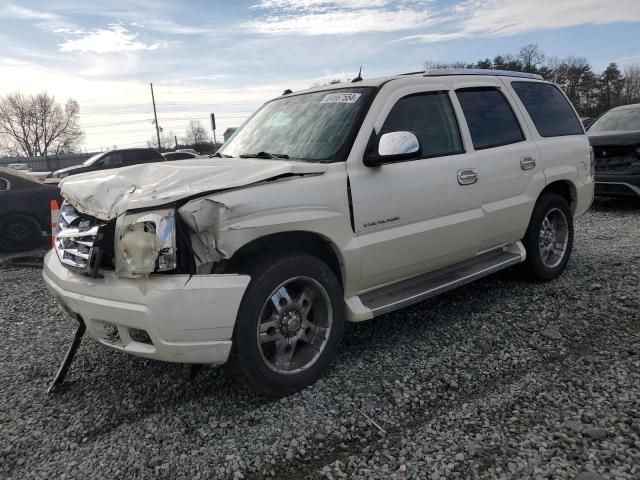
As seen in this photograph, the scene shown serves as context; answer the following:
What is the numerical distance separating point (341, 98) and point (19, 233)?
22.3 ft

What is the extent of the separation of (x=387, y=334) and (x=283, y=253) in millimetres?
1373

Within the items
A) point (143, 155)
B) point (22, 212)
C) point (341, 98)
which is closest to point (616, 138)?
point (341, 98)

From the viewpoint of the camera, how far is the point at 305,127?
3.72 metres

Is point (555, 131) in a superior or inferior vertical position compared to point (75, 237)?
superior

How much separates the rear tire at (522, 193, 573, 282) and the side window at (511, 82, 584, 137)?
0.66 metres

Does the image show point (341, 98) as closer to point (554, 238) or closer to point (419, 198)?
point (419, 198)

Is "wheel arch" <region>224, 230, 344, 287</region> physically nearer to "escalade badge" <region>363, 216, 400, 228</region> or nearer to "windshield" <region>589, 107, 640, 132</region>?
"escalade badge" <region>363, 216, 400, 228</region>

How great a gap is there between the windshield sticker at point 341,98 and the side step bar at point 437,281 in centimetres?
137

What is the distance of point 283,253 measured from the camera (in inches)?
117

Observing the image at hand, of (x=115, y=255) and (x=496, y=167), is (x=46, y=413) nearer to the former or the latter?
(x=115, y=255)

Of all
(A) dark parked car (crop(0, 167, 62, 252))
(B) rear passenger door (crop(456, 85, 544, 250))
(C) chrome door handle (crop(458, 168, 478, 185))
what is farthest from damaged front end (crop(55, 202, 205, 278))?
(A) dark parked car (crop(0, 167, 62, 252))

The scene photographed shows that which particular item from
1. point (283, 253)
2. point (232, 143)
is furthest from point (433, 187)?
point (232, 143)

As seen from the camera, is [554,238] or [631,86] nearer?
[554,238]

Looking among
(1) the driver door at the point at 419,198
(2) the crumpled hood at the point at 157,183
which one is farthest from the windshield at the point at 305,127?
(2) the crumpled hood at the point at 157,183
